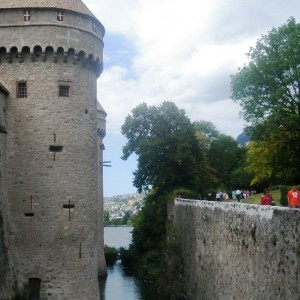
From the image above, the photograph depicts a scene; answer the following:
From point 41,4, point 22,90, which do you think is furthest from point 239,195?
point 41,4

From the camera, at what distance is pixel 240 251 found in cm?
2223

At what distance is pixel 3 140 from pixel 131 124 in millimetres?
22070

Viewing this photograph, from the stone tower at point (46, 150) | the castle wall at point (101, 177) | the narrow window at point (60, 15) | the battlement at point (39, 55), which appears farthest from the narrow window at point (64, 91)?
the castle wall at point (101, 177)

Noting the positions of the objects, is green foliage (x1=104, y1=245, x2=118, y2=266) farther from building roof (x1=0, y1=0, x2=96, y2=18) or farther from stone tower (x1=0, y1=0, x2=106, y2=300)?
building roof (x1=0, y1=0, x2=96, y2=18)

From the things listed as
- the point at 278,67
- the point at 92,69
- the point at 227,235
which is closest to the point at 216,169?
the point at 278,67

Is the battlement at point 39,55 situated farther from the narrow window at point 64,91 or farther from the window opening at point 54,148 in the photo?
the window opening at point 54,148

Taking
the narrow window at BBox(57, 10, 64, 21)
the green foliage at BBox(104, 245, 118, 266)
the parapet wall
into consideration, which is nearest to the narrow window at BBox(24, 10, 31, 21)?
the narrow window at BBox(57, 10, 64, 21)

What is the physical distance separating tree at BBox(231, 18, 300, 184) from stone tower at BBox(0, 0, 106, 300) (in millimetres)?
15694

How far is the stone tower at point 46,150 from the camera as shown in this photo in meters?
28.0

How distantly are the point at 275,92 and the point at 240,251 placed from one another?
63.9 ft

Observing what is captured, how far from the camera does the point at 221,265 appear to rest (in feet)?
83.6

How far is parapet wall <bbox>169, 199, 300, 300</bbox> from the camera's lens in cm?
1694

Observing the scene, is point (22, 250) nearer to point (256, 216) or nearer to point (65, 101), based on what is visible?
point (65, 101)

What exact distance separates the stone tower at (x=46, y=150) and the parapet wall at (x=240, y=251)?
6113 mm
